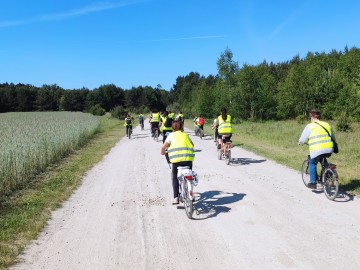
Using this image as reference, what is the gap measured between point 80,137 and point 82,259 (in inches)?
682

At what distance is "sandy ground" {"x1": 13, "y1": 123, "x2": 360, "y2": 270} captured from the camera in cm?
515

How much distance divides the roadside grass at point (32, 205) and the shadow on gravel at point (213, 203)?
10.3ft

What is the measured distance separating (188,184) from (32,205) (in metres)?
3.76

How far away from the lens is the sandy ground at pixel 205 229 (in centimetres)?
515

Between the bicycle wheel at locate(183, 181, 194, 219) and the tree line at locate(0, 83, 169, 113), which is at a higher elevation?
the tree line at locate(0, 83, 169, 113)

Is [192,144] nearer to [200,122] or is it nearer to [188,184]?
[188,184]

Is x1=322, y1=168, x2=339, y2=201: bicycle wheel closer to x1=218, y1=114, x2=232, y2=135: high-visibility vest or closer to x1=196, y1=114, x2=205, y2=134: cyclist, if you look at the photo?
x1=218, y1=114, x2=232, y2=135: high-visibility vest

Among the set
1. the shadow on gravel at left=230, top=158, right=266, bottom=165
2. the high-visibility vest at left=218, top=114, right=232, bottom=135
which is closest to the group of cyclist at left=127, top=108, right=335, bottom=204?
the shadow on gravel at left=230, top=158, right=266, bottom=165

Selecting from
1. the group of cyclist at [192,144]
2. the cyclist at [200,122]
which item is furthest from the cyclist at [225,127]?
the cyclist at [200,122]

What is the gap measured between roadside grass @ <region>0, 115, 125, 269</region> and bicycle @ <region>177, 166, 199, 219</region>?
9.14 feet

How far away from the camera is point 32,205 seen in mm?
8305

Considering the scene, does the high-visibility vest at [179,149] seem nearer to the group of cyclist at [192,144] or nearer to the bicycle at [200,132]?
the group of cyclist at [192,144]

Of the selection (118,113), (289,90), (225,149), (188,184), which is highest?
(289,90)

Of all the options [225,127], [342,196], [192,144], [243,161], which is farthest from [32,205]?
[243,161]
